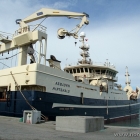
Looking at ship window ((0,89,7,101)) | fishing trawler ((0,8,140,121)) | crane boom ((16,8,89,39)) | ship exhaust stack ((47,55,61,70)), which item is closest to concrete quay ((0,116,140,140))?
fishing trawler ((0,8,140,121))

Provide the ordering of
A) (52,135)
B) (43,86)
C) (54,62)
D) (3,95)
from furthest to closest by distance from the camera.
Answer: (54,62) < (3,95) < (43,86) < (52,135)

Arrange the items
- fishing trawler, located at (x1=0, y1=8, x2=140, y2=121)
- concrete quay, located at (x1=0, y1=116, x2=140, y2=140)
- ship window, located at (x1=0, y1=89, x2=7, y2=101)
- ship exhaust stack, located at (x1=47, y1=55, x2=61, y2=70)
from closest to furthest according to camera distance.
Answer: concrete quay, located at (x1=0, y1=116, x2=140, y2=140)
fishing trawler, located at (x1=0, y1=8, x2=140, y2=121)
ship window, located at (x1=0, y1=89, x2=7, y2=101)
ship exhaust stack, located at (x1=47, y1=55, x2=61, y2=70)

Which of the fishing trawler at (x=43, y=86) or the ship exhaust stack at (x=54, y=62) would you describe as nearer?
the fishing trawler at (x=43, y=86)

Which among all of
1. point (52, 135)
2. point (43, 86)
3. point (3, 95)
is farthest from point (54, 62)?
point (52, 135)

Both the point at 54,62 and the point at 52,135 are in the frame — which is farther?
the point at 54,62

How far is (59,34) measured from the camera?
18203 mm

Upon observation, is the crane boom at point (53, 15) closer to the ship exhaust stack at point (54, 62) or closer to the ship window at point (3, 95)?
the ship exhaust stack at point (54, 62)

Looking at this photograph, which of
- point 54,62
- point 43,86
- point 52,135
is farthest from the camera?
point 54,62

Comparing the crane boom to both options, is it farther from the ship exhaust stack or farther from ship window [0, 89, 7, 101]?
ship window [0, 89, 7, 101]

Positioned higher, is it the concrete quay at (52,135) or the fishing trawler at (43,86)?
the fishing trawler at (43,86)

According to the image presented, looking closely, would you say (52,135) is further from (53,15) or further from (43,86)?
(53,15)

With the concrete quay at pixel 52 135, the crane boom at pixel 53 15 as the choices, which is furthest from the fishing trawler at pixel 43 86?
the concrete quay at pixel 52 135

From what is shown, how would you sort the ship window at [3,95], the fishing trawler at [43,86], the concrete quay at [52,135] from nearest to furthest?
the concrete quay at [52,135], the fishing trawler at [43,86], the ship window at [3,95]

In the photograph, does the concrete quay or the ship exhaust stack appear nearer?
the concrete quay
